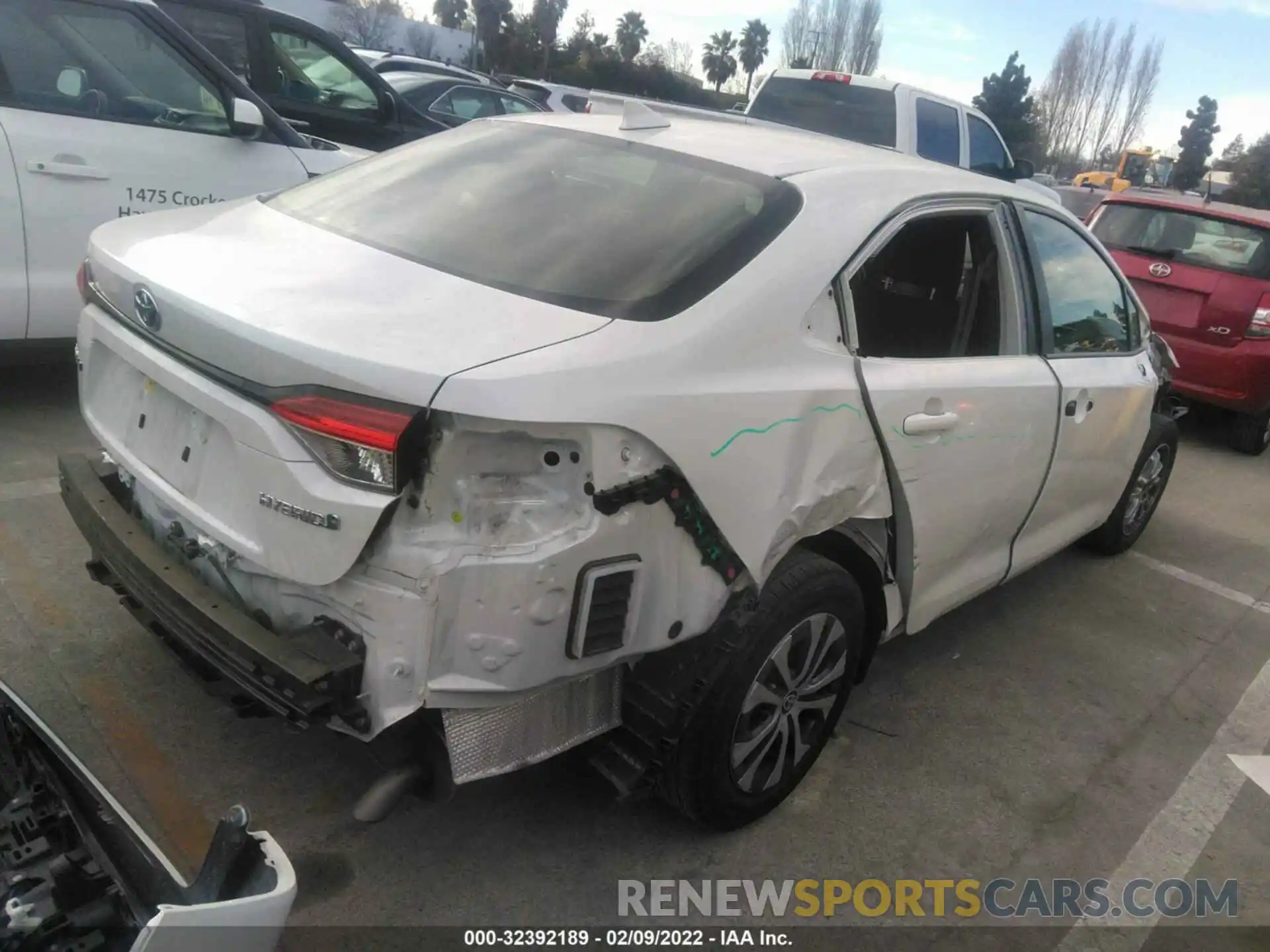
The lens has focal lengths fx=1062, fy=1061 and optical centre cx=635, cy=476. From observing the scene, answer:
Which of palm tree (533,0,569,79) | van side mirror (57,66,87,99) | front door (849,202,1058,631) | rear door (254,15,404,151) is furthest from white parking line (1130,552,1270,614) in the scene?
palm tree (533,0,569,79)

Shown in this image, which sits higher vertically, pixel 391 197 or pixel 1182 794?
pixel 391 197

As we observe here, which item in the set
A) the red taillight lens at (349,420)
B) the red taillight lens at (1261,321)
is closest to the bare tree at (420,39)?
the red taillight lens at (1261,321)

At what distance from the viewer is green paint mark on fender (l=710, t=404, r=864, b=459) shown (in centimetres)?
229

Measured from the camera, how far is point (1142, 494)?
5.09 m

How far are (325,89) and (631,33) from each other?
230 feet

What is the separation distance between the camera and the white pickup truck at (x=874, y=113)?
816cm

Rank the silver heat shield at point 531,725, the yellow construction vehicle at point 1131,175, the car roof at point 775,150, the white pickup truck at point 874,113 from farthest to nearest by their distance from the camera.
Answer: the yellow construction vehicle at point 1131,175 → the white pickup truck at point 874,113 → the car roof at point 775,150 → the silver heat shield at point 531,725

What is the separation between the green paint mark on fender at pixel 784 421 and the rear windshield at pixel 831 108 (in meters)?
5.97

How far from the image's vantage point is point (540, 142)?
10.4 ft

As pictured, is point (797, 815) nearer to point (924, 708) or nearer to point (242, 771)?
point (924, 708)

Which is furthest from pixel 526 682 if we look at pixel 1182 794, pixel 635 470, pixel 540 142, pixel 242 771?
pixel 1182 794

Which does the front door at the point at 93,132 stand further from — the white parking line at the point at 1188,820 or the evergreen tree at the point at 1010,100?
the evergreen tree at the point at 1010,100

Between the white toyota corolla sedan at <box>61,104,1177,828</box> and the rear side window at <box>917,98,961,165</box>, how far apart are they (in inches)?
209

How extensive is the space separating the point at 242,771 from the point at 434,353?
1.44m
